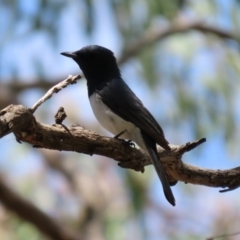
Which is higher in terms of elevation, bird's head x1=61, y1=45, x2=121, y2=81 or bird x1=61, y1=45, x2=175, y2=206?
bird's head x1=61, y1=45, x2=121, y2=81

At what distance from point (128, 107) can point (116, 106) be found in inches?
3.1

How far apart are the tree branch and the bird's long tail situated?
2.0 inches

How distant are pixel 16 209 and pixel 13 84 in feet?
7.73

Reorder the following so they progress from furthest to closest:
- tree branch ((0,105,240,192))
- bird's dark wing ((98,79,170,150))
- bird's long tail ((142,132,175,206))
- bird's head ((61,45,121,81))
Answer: bird's head ((61,45,121,81))
bird's dark wing ((98,79,170,150))
bird's long tail ((142,132,175,206))
tree branch ((0,105,240,192))

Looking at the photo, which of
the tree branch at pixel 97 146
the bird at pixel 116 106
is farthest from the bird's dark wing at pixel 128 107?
the tree branch at pixel 97 146

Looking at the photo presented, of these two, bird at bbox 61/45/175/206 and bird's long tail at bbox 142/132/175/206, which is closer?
Result: bird's long tail at bbox 142/132/175/206

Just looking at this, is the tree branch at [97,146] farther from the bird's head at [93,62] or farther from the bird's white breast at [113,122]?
the bird's head at [93,62]

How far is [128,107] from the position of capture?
3537 millimetres

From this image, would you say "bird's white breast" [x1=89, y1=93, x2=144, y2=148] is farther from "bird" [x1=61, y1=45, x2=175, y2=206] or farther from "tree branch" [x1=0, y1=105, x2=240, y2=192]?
"tree branch" [x1=0, y1=105, x2=240, y2=192]

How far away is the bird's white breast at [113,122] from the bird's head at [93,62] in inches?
14.3

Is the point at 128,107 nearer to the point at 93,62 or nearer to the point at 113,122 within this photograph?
the point at 113,122

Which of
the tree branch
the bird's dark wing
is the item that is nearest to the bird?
the bird's dark wing

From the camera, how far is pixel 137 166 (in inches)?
120

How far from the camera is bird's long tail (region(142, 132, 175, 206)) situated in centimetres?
282
